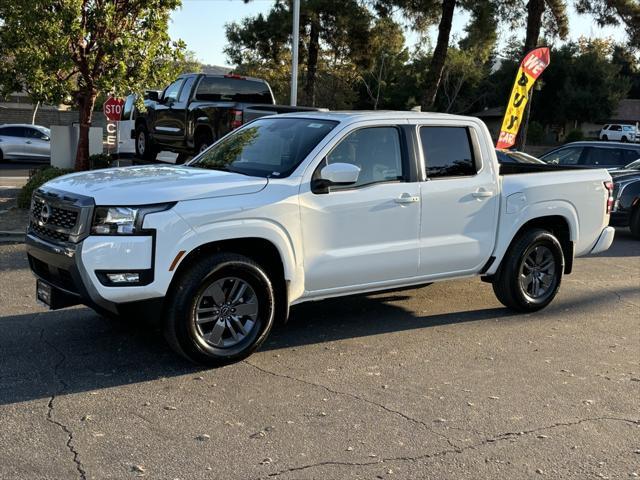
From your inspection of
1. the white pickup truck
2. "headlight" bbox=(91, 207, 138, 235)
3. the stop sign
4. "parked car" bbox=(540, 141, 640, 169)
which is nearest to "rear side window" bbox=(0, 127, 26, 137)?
the stop sign

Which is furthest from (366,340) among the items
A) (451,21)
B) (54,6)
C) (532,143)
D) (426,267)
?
(532,143)

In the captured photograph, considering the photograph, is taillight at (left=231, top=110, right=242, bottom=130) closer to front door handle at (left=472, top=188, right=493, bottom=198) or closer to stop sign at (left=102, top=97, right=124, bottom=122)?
front door handle at (left=472, top=188, right=493, bottom=198)

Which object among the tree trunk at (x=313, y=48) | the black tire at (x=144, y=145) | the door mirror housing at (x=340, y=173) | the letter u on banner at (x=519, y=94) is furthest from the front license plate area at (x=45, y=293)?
the tree trunk at (x=313, y=48)

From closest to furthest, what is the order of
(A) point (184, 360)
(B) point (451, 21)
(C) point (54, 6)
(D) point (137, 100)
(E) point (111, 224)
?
(E) point (111, 224) → (A) point (184, 360) → (C) point (54, 6) → (D) point (137, 100) → (B) point (451, 21)

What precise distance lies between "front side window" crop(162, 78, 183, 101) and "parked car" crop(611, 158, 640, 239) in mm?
8361

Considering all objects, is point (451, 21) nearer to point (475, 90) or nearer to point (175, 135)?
point (175, 135)

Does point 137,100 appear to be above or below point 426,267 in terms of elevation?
above

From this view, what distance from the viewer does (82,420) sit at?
426 centimetres

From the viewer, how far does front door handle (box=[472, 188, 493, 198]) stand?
659cm

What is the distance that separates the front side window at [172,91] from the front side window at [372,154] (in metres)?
8.30

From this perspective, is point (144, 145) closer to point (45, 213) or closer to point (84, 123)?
point (84, 123)

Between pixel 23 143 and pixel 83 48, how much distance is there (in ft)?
47.6

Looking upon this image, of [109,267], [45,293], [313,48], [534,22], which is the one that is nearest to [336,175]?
[109,267]

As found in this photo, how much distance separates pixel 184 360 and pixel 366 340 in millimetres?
1604
